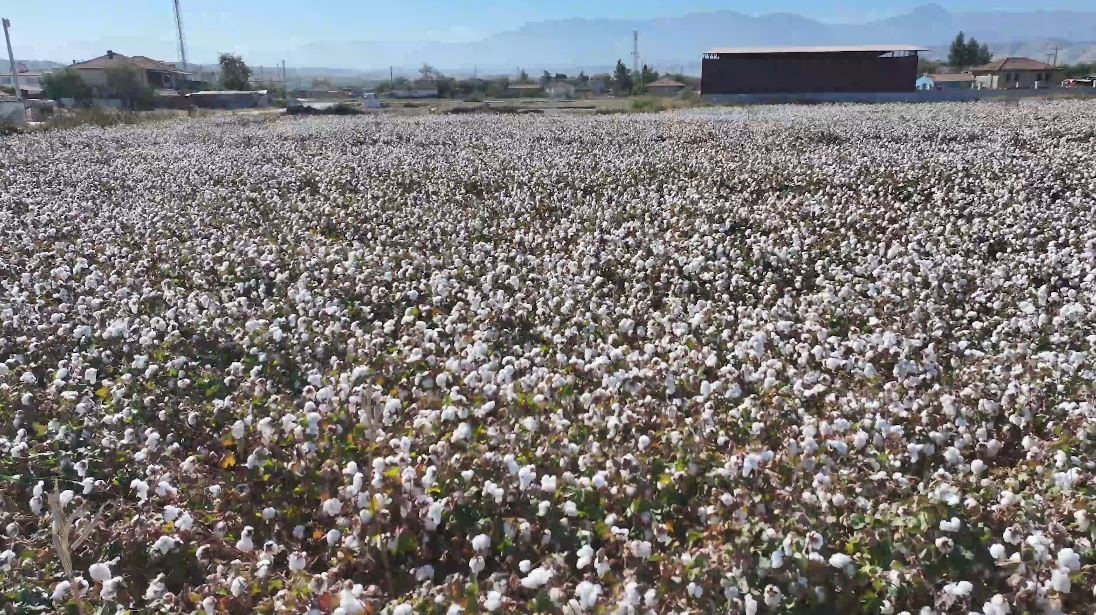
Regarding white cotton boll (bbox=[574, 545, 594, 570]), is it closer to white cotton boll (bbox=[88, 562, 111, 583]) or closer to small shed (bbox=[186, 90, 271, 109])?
white cotton boll (bbox=[88, 562, 111, 583])

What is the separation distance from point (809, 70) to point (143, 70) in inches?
2764

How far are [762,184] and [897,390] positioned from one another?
8.99m

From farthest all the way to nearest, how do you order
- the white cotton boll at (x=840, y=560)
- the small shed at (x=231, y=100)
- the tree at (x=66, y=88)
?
1. the tree at (x=66, y=88)
2. the small shed at (x=231, y=100)
3. the white cotton boll at (x=840, y=560)

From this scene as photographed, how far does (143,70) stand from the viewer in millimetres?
87438

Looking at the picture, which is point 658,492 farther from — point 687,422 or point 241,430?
point 241,430

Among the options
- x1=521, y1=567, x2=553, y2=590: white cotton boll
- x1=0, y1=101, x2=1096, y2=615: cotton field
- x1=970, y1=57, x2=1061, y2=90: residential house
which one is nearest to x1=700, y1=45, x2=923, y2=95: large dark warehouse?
x1=970, y1=57, x2=1061, y2=90: residential house

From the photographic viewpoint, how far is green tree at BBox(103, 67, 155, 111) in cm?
6088

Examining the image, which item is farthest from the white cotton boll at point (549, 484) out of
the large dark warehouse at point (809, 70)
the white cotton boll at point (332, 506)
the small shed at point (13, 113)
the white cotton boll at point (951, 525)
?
the large dark warehouse at point (809, 70)

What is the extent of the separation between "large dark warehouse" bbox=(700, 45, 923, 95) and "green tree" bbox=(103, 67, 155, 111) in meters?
40.9

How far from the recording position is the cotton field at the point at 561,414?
341 cm

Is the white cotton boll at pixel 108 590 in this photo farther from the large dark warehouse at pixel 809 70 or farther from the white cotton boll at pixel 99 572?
the large dark warehouse at pixel 809 70

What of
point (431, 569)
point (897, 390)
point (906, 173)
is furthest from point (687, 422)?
point (906, 173)

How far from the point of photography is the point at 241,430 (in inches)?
182

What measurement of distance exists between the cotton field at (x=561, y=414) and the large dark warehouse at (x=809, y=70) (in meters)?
46.0
